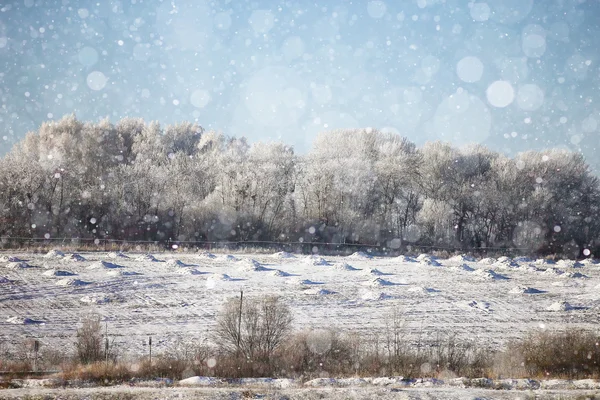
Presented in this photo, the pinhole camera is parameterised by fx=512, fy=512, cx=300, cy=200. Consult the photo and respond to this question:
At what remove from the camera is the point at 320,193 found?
5238cm

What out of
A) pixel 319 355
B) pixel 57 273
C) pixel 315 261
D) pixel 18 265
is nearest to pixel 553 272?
pixel 315 261

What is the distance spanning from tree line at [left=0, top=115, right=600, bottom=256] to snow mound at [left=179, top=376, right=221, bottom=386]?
34.4 metres

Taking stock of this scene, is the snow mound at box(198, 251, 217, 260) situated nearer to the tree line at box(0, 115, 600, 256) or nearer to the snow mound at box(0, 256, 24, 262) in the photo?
the tree line at box(0, 115, 600, 256)

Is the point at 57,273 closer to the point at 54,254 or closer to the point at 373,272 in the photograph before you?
the point at 54,254

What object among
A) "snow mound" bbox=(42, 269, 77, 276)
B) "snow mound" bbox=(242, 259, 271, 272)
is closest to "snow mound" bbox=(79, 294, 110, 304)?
"snow mound" bbox=(42, 269, 77, 276)

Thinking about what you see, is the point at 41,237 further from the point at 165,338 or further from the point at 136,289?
the point at 165,338

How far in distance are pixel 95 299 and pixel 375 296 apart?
12.3m

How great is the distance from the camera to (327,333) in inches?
605

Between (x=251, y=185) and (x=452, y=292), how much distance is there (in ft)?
96.3

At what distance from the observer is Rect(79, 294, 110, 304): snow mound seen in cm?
2164

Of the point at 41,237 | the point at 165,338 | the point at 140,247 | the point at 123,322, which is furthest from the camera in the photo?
the point at 41,237

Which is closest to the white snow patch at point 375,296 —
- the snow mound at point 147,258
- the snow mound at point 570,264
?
the snow mound at point 147,258

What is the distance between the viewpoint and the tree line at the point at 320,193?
47.5 metres

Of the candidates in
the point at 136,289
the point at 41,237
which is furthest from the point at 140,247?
the point at 136,289
